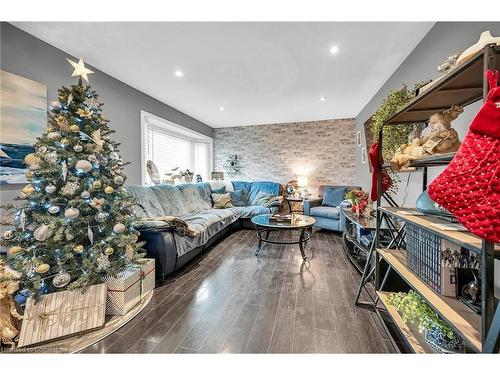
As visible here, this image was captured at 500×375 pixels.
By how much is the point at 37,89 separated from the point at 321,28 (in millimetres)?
2692

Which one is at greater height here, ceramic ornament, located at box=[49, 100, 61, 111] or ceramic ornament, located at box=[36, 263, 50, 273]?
ceramic ornament, located at box=[49, 100, 61, 111]

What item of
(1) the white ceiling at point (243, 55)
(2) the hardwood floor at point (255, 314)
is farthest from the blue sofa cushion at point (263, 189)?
(2) the hardwood floor at point (255, 314)

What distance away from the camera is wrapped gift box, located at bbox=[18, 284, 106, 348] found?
1.41 meters

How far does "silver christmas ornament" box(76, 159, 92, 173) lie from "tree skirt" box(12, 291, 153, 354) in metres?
1.19

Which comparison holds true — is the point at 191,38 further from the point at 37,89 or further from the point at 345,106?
the point at 345,106

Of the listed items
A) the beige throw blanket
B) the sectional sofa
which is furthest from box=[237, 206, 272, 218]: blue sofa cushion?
the beige throw blanket

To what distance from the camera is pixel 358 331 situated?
1549mm

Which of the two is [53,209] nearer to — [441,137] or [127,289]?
[127,289]

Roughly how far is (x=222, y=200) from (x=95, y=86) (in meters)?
2.79

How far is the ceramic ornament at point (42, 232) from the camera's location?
1.48 metres

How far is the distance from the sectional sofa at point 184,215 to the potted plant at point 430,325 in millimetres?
2060

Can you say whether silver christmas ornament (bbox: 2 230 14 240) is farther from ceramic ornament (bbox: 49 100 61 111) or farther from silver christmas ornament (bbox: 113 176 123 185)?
ceramic ornament (bbox: 49 100 61 111)

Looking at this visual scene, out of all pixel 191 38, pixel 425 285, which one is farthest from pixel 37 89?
pixel 425 285

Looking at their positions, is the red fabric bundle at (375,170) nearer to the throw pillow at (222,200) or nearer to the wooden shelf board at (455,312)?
the wooden shelf board at (455,312)
